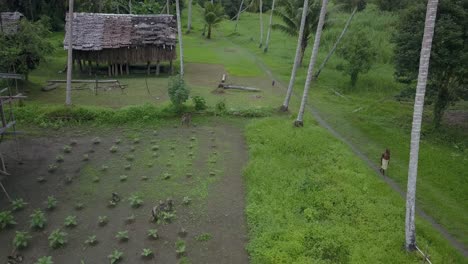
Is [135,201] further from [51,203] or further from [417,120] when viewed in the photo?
[417,120]

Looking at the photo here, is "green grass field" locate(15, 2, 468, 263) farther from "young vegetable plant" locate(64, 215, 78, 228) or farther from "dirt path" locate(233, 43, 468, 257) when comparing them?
"young vegetable plant" locate(64, 215, 78, 228)

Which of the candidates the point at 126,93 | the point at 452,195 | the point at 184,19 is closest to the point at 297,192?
the point at 452,195

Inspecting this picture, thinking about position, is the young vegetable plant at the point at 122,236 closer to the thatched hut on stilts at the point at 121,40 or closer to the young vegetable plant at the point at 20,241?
the young vegetable plant at the point at 20,241

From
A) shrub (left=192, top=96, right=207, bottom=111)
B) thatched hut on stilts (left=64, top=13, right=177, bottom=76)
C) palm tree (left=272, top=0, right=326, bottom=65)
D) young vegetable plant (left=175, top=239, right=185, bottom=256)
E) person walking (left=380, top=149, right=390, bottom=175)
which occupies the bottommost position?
young vegetable plant (left=175, top=239, right=185, bottom=256)

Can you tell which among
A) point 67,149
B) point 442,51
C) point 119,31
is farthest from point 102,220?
point 119,31

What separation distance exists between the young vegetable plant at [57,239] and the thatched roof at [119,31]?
17.5 metres

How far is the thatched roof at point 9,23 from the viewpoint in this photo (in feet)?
72.4

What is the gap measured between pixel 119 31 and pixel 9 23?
6590 mm

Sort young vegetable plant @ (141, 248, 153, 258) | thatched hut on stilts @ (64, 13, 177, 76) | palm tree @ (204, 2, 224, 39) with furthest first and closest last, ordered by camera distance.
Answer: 1. palm tree @ (204, 2, 224, 39)
2. thatched hut on stilts @ (64, 13, 177, 76)
3. young vegetable plant @ (141, 248, 153, 258)

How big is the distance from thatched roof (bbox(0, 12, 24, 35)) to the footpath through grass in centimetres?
1641

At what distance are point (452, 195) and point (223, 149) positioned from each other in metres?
8.96

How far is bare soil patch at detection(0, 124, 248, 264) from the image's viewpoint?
10.2m

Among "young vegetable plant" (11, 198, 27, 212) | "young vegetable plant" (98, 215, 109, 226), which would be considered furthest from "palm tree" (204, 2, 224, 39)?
"young vegetable plant" (98, 215, 109, 226)

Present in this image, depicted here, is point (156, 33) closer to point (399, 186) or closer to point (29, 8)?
point (29, 8)
